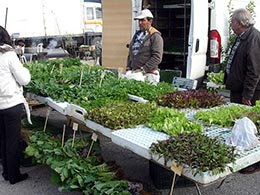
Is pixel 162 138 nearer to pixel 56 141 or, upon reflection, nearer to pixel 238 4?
pixel 56 141

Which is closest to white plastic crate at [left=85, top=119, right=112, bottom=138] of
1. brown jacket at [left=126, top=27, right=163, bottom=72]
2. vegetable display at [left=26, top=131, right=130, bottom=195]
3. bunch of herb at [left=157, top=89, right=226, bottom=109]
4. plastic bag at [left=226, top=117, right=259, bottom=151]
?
vegetable display at [left=26, top=131, right=130, bottom=195]

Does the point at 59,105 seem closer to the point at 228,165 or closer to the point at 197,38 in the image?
the point at 228,165

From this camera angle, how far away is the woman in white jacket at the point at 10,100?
3.46 m

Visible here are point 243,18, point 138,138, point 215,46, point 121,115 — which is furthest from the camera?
point 215,46

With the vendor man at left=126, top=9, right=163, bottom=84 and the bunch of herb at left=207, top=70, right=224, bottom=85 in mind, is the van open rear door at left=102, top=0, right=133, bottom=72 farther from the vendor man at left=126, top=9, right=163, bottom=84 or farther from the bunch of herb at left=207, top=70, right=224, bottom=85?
the bunch of herb at left=207, top=70, right=224, bottom=85

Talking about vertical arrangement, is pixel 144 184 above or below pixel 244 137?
below

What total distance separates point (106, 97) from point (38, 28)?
38.8 ft

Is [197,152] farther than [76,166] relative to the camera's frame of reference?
No

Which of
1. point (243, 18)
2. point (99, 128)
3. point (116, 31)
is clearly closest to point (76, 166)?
point (99, 128)

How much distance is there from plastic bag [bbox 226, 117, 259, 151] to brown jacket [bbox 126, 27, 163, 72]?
248cm

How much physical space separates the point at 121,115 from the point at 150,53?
7.08 feet

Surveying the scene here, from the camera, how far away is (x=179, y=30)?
653 centimetres

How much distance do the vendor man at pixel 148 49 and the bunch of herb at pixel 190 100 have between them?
4.35ft

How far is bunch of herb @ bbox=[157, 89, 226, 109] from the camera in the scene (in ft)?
10.7
